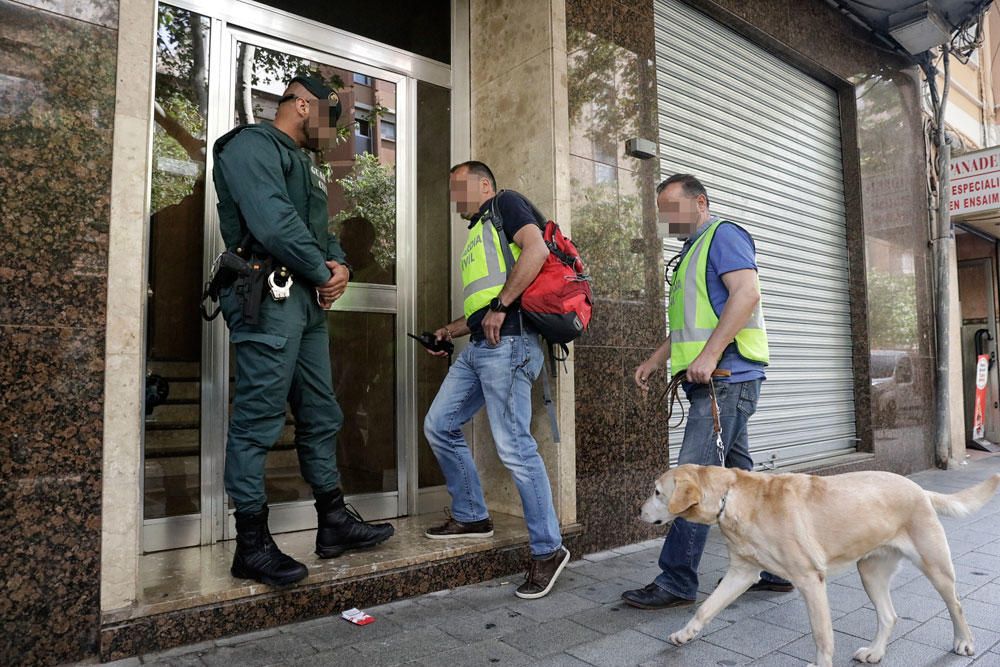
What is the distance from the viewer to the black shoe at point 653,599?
334cm

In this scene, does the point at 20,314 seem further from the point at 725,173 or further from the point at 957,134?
the point at 957,134

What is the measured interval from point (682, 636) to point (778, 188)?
17.6ft

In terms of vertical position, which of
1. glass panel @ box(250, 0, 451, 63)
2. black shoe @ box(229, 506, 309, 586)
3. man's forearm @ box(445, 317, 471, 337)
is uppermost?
glass panel @ box(250, 0, 451, 63)

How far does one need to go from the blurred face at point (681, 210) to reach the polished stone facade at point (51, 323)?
256 cm

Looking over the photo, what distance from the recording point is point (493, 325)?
354 cm

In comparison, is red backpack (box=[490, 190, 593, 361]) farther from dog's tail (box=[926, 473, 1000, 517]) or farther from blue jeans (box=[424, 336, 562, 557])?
dog's tail (box=[926, 473, 1000, 517])

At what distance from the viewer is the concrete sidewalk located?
274 cm

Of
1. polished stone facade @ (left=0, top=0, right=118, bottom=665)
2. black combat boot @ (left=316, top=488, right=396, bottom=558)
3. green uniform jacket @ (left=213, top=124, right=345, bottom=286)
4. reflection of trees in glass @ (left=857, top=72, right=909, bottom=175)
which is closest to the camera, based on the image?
polished stone facade @ (left=0, top=0, right=118, bottom=665)

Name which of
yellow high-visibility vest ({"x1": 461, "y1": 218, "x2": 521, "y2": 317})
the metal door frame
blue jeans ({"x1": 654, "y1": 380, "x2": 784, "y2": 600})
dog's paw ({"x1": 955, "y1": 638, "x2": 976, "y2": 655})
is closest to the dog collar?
blue jeans ({"x1": 654, "y1": 380, "x2": 784, "y2": 600})

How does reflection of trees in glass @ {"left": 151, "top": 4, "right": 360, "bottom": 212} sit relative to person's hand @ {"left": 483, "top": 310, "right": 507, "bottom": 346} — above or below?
above

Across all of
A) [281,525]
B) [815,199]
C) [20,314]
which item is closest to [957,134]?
[815,199]

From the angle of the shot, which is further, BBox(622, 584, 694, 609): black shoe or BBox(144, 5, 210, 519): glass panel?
BBox(144, 5, 210, 519): glass panel

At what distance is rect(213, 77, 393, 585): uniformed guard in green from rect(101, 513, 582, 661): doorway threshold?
0.13 metres

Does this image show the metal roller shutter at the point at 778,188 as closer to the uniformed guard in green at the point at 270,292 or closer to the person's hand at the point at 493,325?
the person's hand at the point at 493,325
